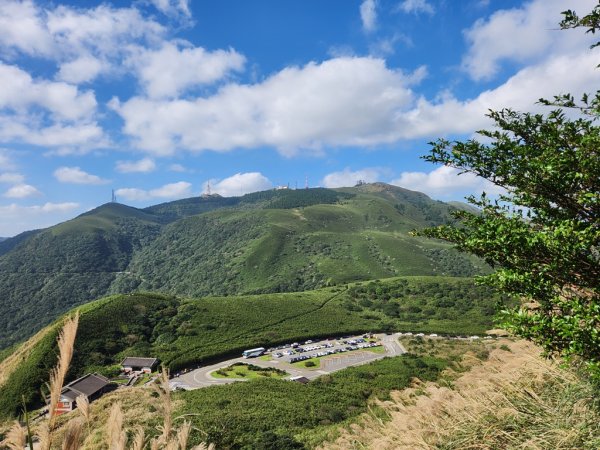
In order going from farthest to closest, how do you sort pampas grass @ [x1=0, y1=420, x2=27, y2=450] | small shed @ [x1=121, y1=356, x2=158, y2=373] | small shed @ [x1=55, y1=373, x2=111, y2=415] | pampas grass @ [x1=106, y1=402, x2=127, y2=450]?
small shed @ [x1=121, y1=356, x2=158, y2=373] < small shed @ [x1=55, y1=373, x2=111, y2=415] < pampas grass @ [x1=106, y1=402, x2=127, y2=450] < pampas grass @ [x1=0, y1=420, x2=27, y2=450]

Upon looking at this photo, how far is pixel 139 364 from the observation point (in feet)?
197

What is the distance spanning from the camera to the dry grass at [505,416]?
6.18 m

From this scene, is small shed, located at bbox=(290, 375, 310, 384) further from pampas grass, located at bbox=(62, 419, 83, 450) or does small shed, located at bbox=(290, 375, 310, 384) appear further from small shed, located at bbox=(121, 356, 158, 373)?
pampas grass, located at bbox=(62, 419, 83, 450)

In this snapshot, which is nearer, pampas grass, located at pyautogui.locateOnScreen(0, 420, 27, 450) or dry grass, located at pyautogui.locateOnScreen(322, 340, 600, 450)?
pampas grass, located at pyautogui.locateOnScreen(0, 420, 27, 450)

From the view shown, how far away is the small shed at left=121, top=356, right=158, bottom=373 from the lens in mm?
59312

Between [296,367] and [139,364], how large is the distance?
980 inches

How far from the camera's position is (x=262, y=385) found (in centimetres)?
4675

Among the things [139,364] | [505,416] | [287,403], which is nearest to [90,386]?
[139,364]

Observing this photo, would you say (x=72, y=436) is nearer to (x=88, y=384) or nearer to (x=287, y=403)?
(x=287, y=403)

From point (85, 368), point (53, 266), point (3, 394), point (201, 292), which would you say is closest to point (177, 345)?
point (85, 368)

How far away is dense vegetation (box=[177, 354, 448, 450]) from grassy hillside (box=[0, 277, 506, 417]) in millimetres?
18371

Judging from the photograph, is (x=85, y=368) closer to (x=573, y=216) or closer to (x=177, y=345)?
(x=177, y=345)

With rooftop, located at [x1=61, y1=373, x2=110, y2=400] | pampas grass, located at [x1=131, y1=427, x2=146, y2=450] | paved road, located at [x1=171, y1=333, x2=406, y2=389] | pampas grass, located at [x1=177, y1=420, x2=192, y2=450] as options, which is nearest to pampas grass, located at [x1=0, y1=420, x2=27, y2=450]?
pampas grass, located at [x1=131, y1=427, x2=146, y2=450]

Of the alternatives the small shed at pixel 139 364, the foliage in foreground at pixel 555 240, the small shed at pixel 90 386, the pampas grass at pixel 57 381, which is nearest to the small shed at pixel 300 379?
the small shed at pixel 139 364
